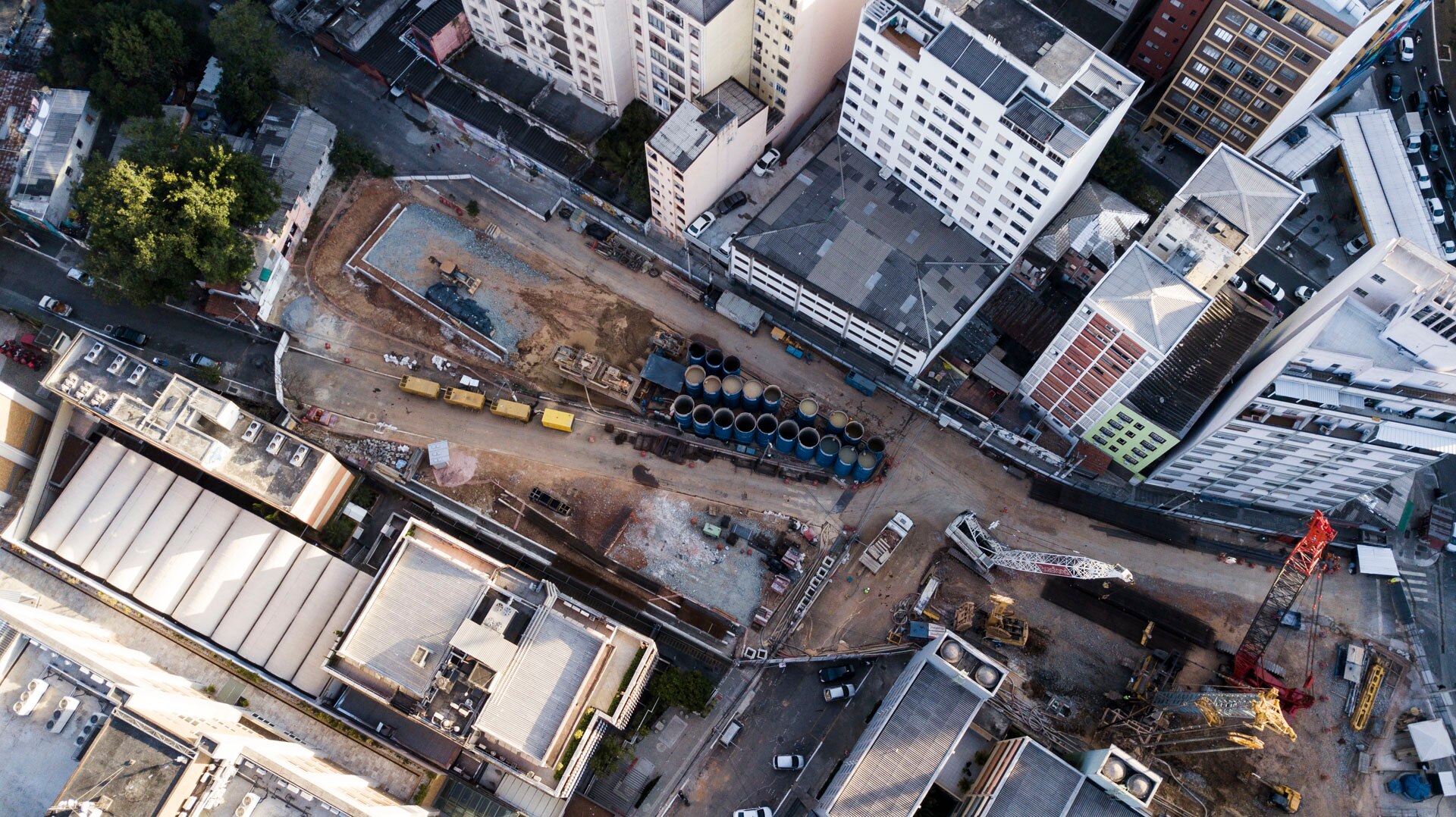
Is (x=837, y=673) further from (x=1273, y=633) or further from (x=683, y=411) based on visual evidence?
(x=1273, y=633)

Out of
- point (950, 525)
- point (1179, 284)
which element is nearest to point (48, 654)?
point (950, 525)

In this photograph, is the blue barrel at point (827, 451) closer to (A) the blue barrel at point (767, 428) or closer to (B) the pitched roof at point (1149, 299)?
(A) the blue barrel at point (767, 428)

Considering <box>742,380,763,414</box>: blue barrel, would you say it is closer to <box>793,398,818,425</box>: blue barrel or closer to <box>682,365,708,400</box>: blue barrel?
<box>793,398,818,425</box>: blue barrel

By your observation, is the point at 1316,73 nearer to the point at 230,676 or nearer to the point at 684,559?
→ the point at 684,559

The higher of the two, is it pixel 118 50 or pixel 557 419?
pixel 118 50

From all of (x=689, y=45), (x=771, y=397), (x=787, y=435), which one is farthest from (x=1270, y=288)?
(x=689, y=45)

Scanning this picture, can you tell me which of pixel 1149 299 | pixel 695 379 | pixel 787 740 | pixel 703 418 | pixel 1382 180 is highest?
pixel 1382 180
